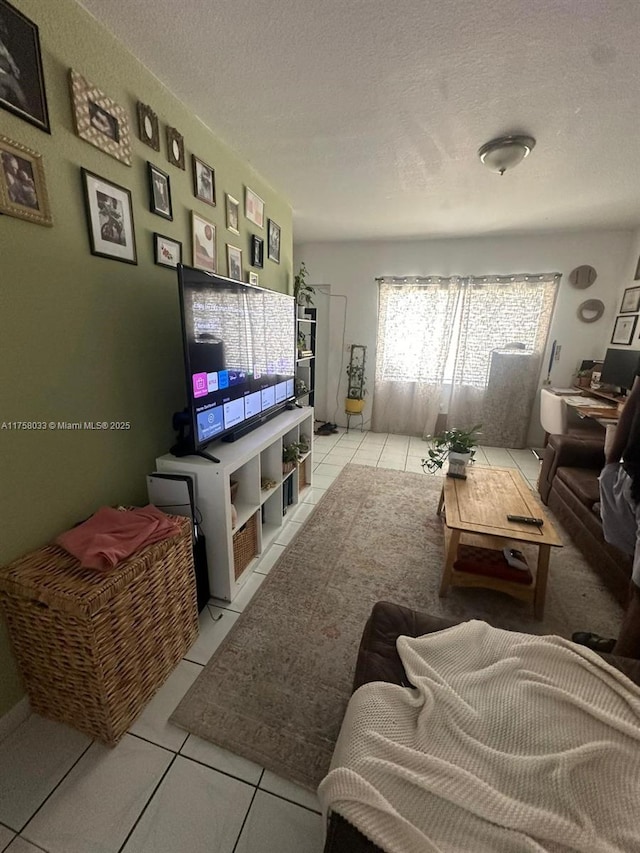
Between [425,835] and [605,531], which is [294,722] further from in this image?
[605,531]

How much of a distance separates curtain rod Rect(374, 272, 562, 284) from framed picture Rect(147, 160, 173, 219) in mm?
2956

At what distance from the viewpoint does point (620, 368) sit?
3068 millimetres

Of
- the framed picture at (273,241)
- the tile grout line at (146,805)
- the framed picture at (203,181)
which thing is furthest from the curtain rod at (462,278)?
the tile grout line at (146,805)

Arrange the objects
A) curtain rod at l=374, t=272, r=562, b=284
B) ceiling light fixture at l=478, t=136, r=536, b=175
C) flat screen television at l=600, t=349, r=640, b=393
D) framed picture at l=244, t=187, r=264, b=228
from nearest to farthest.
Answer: ceiling light fixture at l=478, t=136, r=536, b=175
framed picture at l=244, t=187, r=264, b=228
flat screen television at l=600, t=349, r=640, b=393
curtain rod at l=374, t=272, r=562, b=284

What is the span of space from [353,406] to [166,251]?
3.13 metres

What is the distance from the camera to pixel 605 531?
145cm

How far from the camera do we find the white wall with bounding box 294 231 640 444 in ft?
11.3

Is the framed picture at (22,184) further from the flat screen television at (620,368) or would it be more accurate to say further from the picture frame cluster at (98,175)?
the flat screen television at (620,368)

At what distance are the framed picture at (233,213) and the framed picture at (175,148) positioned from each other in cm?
38

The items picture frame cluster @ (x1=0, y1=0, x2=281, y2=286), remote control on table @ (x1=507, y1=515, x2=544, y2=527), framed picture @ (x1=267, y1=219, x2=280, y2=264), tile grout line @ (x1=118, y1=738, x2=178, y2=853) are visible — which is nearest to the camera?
tile grout line @ (x1=118, y1=738, x2=178, y2=853)

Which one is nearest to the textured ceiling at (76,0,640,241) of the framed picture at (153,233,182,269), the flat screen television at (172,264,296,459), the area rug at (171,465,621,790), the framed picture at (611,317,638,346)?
the framed picture at (153,233,182,269)

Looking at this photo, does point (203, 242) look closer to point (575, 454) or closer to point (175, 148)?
point (175, 148)

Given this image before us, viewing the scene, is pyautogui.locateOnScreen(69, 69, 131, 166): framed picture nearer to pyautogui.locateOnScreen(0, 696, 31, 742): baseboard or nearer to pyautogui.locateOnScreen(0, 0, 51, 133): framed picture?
pyautogui.locateOnScreen(0, 0, 51, 133): framed picture

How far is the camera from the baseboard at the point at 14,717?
109 cm
